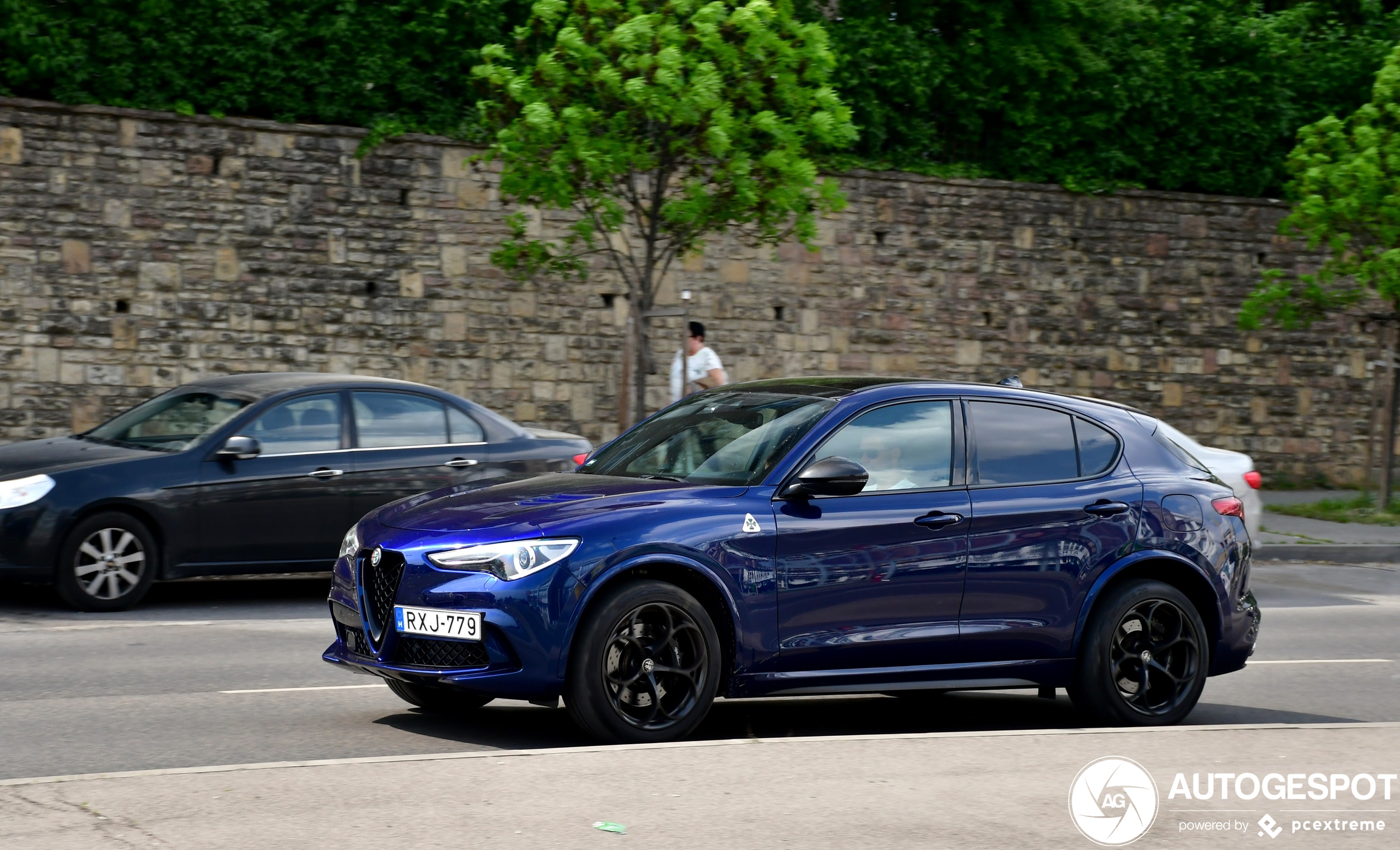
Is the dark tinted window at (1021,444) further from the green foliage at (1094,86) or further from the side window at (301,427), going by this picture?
the green foliage at (1094,86)

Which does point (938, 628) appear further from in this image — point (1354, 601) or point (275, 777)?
point (1354, 601)

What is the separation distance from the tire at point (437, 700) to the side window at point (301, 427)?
13.1 feet

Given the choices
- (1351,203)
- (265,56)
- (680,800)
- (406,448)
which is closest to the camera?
(680,800)

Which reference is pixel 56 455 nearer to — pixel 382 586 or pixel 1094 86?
pixel 382 586

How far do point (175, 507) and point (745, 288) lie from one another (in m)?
11.4

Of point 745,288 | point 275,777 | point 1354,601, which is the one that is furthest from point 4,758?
point 745,288

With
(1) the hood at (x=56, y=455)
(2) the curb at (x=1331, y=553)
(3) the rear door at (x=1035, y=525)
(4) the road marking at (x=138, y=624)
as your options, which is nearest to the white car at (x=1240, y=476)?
(2) the curb at (x=1331, y=553)

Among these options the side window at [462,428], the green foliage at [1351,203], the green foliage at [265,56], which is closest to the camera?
the side window at [462,428]

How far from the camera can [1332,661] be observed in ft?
33.2

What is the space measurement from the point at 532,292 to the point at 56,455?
945 cm

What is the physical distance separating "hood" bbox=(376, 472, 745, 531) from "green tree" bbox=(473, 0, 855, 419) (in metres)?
8.18

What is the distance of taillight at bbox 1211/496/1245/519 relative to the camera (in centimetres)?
773

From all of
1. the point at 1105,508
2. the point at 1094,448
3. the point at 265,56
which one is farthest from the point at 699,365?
the point at 1105,508

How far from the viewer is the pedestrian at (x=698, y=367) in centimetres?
1631
